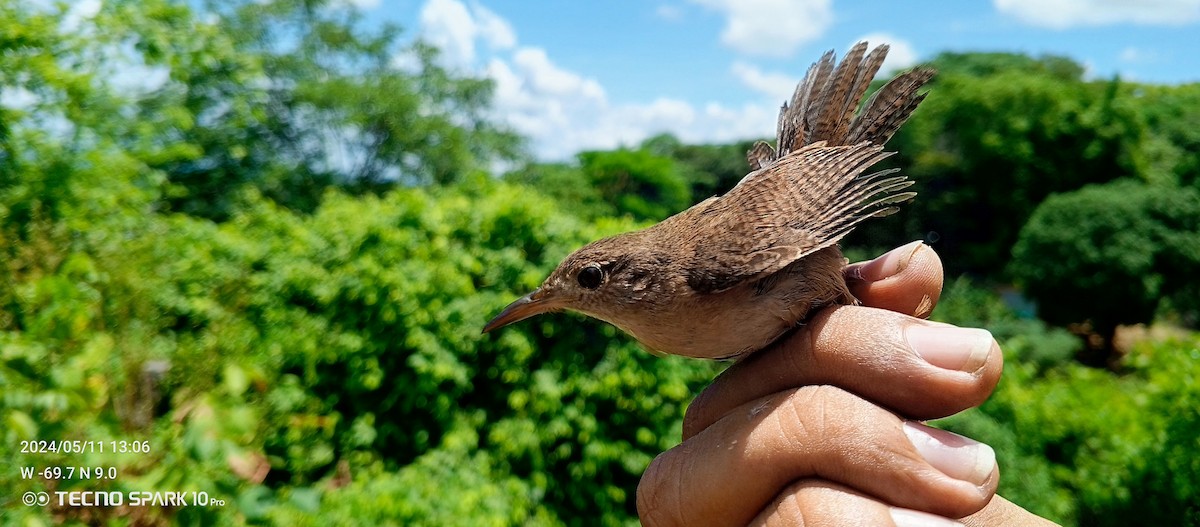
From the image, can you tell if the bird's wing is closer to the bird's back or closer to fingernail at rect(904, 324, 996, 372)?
the bird's back

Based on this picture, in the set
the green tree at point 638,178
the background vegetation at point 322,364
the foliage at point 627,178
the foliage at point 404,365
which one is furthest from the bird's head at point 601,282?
the green tree at point 638,178

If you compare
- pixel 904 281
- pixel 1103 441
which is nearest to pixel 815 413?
pixel 904 281

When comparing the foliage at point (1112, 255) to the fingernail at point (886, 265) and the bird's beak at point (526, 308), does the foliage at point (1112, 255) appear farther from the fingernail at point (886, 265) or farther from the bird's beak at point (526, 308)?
the bird's beak at point (526, 308)

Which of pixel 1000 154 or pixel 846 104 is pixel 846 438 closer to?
pixel 846 104

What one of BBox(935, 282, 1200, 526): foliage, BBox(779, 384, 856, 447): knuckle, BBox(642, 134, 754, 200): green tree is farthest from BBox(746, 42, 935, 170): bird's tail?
BBox(642, 134, 754, 200): green tree

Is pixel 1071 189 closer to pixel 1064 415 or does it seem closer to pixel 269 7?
pixel 1064 415

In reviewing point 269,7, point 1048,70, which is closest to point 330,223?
point 269,7

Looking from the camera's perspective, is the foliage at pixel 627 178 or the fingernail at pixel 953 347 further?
the foliage at pixel 627 178

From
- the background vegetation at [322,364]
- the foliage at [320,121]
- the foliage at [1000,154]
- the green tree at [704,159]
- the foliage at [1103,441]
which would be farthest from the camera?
the green tree at [704,159]
